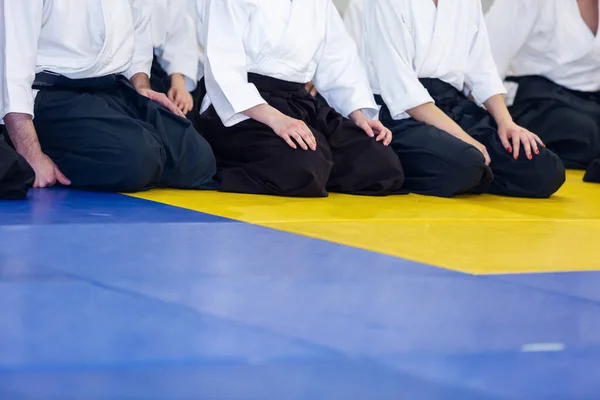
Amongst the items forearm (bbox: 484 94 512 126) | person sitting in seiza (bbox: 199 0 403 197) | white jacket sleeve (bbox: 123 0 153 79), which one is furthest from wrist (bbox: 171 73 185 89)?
forearm (bbox: 484 94 512 126)

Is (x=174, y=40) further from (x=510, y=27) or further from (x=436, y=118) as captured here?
(x=510, y=27)

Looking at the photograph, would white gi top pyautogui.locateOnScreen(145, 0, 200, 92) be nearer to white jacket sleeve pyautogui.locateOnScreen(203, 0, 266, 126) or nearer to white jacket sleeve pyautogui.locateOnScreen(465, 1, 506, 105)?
white jacket sleeve pyautogui.locateOnScreen(203, 0, 266, 126)

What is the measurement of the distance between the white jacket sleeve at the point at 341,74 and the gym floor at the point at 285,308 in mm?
1174

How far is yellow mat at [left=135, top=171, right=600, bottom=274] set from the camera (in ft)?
7.39

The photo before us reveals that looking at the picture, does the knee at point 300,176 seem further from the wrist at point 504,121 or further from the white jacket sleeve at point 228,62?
the wrist at point 504,121

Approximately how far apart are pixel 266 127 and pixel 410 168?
2.29 ft

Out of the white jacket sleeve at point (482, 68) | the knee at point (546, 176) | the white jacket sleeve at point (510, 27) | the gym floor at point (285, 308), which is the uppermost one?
the white jacket sleeve at point (510, 27)

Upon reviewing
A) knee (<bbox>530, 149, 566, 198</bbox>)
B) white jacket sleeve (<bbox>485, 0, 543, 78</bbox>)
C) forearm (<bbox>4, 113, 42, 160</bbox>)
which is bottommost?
knee (<bbox>530, 149, 566, 198</bbox>)

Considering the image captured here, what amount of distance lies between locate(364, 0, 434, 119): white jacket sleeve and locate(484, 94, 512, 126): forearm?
42 cm

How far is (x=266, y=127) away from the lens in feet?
11.1

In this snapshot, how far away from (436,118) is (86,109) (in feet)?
4.84

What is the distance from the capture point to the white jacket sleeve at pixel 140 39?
3.74 metres

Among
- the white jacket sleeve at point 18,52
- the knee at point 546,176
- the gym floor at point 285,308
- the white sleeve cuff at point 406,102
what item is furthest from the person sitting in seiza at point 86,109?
the knee at point 546,176

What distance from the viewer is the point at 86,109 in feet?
10.6
